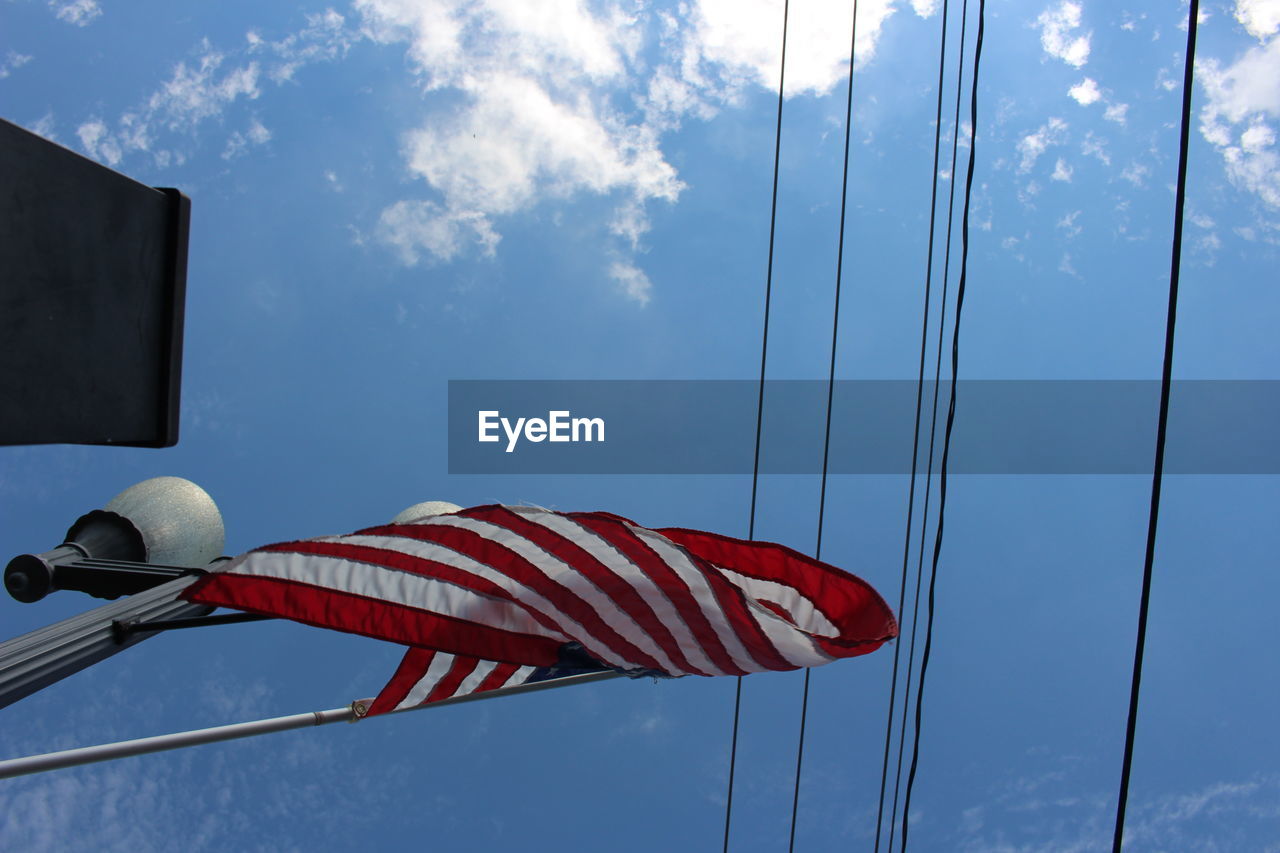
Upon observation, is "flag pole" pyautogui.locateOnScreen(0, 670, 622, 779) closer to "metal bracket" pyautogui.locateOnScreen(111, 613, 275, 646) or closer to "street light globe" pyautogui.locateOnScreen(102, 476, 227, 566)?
"metal bracket" pyautogui.locateOnScreen(111, 613, 275, 646)

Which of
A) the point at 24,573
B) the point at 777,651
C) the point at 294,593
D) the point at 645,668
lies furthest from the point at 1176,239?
the point at 24,573

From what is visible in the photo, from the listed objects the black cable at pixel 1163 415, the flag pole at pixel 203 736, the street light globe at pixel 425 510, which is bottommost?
the flag pole at pixel 203 736

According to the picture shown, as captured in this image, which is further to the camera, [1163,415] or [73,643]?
[73,643]

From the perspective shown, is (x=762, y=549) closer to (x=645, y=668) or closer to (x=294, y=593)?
(x=645, y=668)

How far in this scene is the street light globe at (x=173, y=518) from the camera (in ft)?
28.3

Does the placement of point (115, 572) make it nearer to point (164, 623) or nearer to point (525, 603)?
point (164, 623)

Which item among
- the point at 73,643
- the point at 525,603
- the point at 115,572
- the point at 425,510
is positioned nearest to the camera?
the point at 73,643

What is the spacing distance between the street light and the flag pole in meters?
0.45

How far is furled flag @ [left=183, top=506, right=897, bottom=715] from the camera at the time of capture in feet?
17.6

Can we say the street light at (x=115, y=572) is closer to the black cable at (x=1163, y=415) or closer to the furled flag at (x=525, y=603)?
the furled flag at (x=525, y=603)

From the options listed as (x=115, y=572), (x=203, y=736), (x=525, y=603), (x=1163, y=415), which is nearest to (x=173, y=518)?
(x=115, y=572)

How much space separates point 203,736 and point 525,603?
223 centimetres

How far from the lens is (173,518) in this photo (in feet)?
28.9

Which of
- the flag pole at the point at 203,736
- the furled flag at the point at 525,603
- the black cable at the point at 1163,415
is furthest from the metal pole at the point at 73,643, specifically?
the black cable at the point at 1163,415
